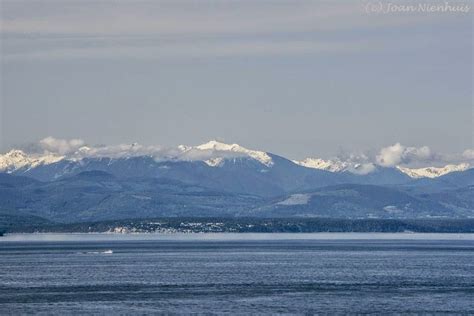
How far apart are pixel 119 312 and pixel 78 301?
15.3 meters

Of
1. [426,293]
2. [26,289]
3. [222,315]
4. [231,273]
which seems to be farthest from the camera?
[231,273]

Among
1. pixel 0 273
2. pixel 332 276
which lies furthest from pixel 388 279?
pixel 0 273

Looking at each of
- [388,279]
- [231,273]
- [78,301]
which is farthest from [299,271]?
[78,301]

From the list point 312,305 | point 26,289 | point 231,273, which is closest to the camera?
point 312,305

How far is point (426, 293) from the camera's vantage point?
486ft

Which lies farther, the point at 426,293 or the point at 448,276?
the point at 448,276

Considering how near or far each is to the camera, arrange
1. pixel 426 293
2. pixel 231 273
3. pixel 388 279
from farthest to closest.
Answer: pixel 231 273 < pixel 388 279 < pixel 426 293

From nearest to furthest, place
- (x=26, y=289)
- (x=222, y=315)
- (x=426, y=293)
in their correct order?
(x=222, y=315) → (x=426, y=293) → (x=26, y=289)

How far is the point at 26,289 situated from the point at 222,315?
146ft

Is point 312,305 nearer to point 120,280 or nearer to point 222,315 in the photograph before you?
point 222,315

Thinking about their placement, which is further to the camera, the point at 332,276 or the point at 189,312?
the point at 332,276

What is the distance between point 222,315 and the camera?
4860 inches

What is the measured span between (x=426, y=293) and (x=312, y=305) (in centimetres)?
2106

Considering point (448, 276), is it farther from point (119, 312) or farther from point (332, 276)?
point (119, 312)
